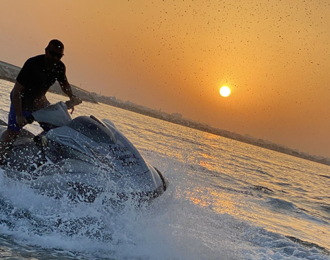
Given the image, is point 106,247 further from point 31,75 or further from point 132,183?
point 31,75

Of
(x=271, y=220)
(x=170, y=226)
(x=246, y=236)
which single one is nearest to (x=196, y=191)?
(x=271, y=220)

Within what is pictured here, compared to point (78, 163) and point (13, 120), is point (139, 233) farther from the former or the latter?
point (13, 120)

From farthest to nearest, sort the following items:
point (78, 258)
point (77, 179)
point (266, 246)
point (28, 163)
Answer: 1. point (266, 246)
2. point (28, 163)
3. point (77, 179)
4. point (78, 258)

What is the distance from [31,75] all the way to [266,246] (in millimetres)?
4999

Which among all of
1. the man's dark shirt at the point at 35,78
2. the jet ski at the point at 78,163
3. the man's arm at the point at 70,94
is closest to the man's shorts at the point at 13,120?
the man's dark shirt at the point at 35,78

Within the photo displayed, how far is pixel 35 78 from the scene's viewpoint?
4629 mm

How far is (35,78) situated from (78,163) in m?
1.41

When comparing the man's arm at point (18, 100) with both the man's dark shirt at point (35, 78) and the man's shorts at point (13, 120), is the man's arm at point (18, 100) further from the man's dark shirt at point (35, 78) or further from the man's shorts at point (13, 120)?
the man's shorts at point (13, 120)

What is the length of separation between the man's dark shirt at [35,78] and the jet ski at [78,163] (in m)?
0.31

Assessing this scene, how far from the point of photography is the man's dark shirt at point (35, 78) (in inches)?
179

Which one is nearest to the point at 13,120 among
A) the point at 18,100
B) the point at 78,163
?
the point at 18,100

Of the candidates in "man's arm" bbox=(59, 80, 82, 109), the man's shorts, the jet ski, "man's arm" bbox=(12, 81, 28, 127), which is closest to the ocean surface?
the jet ski

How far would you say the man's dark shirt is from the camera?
4.55 metres

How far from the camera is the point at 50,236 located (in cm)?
388
